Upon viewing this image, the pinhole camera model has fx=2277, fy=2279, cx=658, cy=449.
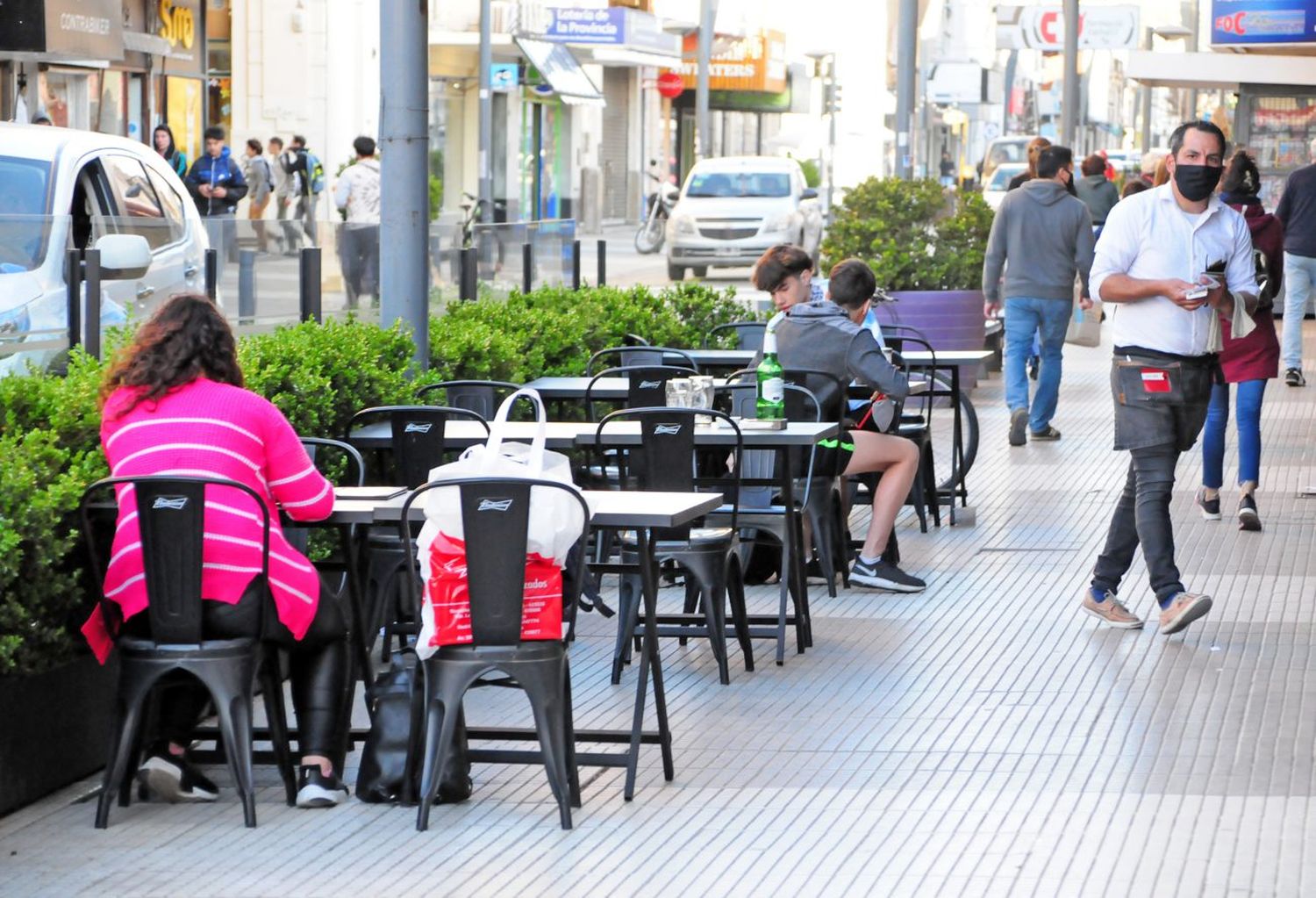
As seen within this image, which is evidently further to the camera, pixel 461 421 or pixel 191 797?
pixel 461 421

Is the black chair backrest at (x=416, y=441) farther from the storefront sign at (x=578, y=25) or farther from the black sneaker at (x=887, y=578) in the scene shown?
the storefront sign at (x=578, y=25)

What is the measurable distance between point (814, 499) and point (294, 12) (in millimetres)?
30245

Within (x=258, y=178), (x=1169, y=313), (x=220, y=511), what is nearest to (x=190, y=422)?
(x=220, y=511)

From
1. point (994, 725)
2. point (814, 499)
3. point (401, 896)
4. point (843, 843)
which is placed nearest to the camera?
point (401, 896)

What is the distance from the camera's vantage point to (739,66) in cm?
6206

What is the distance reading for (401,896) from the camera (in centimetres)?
563

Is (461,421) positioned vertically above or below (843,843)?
above

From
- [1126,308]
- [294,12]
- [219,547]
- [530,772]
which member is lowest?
[530,772]

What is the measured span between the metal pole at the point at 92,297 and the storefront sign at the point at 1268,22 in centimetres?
2016

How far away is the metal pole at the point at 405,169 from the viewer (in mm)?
10156

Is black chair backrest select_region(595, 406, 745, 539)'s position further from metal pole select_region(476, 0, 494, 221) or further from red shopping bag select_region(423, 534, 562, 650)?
metal pole select_region(476, 0, 494, 221)

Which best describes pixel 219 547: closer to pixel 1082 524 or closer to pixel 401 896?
pixel 401 896

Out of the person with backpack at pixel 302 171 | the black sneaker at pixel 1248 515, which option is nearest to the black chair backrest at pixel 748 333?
the black sneaker at pixel 1248 515

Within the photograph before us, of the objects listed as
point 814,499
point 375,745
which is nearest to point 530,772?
point 375,745
